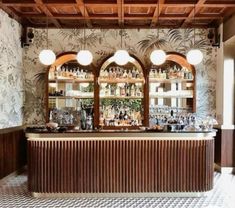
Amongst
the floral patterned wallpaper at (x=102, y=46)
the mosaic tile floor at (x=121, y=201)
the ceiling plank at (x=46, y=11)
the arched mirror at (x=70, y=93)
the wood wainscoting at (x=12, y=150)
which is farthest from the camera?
the floral patterned wallpaper at (x=102, y=46)

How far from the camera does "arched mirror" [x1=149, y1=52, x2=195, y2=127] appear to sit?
7941 mm

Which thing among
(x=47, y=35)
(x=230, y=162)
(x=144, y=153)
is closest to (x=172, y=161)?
(x=144, y=153)

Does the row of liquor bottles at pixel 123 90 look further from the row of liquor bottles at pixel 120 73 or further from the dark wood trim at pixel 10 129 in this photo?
the dark wood trim at pixel 10 129

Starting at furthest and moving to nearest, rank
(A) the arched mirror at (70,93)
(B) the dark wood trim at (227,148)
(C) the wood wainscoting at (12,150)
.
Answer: (A) the arched mirror at (70,93)
(B) the dark wood trim at (227,148)
(C) the wood wainscoting at (12,150)

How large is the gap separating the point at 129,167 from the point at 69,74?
314 cm

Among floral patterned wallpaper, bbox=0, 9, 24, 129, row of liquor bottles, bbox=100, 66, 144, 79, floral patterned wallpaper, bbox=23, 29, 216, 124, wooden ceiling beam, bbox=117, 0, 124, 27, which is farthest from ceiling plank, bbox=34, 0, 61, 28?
row of liquor bottles, bbox=100, 66, 144, 79

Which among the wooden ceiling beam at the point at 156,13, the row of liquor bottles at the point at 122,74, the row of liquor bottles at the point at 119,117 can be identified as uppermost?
the wooden ceiling beam at the point at 156,13

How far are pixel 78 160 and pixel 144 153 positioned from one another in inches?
39.1

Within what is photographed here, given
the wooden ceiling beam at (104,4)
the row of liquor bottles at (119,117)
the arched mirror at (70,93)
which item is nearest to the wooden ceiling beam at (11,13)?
the wooden ceiling beam at (104,4)

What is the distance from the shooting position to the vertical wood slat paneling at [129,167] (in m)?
5.55

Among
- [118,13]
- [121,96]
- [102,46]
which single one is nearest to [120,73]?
[121,96]

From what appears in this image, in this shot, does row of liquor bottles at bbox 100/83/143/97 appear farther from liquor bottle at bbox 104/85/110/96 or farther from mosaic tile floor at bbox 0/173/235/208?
mosaic tile floor at bbox 0/173/235/208

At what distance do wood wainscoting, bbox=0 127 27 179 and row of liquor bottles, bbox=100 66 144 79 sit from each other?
2.11 meters

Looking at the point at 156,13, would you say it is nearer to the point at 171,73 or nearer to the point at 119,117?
the point at 171,73
